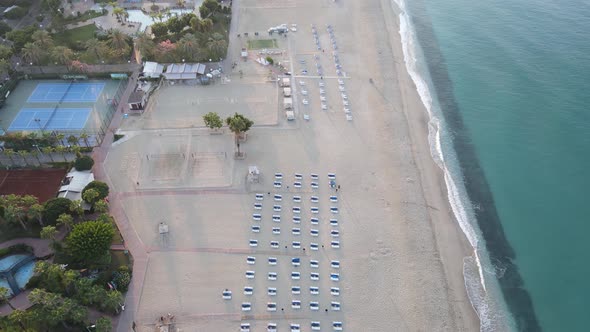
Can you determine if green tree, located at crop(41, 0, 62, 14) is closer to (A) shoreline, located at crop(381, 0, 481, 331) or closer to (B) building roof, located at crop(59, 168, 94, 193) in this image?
(B) building roof, located at crop(59, 168, 94, 193)

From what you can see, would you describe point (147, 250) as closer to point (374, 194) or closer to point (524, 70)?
point (374, 194)

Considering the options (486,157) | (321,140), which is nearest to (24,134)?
(321,140)

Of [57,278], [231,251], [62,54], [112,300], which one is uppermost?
[62,54]

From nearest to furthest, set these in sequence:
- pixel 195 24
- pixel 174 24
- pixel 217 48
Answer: pixel 217 48 → pixel 195 24 → pixel 174 24

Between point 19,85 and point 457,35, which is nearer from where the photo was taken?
point 19,85

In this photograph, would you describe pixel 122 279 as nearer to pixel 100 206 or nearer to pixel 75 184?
pixel 100 206

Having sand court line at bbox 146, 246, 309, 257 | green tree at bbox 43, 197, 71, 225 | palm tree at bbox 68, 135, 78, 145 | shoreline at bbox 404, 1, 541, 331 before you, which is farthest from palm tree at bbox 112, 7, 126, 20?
shoreline at bbox 404, 1, 541, 331

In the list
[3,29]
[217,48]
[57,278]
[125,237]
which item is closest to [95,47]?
[217,48]
